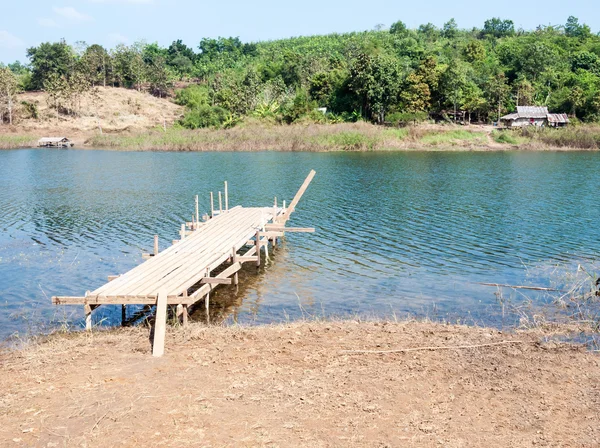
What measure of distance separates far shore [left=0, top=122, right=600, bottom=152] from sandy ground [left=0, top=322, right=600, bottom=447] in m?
50.8

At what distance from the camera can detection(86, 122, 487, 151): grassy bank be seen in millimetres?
61000

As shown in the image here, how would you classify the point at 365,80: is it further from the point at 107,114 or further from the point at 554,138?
the point at 107,114

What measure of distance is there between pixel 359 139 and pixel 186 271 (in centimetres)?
4852

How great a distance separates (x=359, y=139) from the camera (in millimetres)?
60844

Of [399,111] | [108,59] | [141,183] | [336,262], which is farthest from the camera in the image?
[108,59]

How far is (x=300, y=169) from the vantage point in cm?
4353

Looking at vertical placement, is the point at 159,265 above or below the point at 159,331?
above

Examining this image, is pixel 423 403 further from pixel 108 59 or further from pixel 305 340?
pixel 108 59

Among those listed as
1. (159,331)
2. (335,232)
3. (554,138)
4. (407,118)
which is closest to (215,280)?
(159,331)

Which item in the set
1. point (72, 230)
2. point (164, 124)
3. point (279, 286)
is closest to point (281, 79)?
point (164, 124)

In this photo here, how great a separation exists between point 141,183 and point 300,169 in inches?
463

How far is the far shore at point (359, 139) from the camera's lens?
6066 centimetres

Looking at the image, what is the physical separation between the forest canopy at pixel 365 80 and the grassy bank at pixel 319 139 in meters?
5.09

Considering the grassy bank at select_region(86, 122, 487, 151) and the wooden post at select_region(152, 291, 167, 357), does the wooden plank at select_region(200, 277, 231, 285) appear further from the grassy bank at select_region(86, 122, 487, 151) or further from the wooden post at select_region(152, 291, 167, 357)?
the grassy bank at select_region(86, 122, 487, 151)
